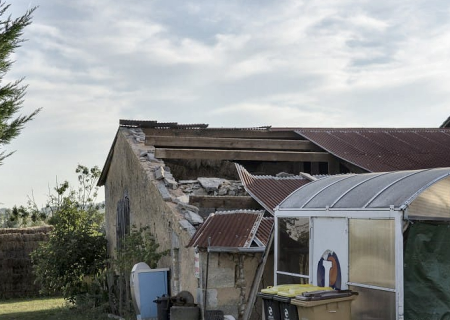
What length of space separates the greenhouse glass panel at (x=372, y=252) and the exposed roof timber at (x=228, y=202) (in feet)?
17.2

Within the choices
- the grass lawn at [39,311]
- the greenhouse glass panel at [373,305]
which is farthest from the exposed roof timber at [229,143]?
the greenhouse glass panel at [373,305]

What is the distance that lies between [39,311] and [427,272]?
14036 millimetres

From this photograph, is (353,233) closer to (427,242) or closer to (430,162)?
(427,242)

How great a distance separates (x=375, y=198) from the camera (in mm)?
9336

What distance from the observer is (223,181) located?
52.7 ft

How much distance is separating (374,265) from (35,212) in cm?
2734

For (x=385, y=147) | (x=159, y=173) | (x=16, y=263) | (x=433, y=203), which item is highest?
(x=385, y=147)

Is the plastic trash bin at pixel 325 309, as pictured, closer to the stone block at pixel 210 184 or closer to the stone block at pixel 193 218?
the stone block at pixel 193 218

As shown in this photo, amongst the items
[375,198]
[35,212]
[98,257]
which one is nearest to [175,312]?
[375,198]

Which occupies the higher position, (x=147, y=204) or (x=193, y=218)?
(x=147, y=204)

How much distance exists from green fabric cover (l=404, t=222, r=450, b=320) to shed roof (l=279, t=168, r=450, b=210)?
485 mm

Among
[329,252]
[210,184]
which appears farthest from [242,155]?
[329,252]

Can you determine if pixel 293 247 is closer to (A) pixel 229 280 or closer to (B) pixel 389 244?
(A) pixel 229 280

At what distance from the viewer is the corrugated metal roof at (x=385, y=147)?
61.6 feet
